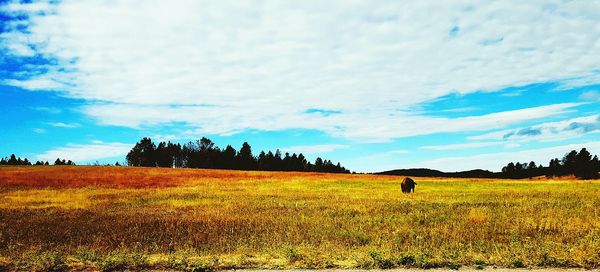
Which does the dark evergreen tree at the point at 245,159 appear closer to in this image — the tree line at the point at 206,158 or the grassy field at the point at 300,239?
the tree line at the point at 206,158

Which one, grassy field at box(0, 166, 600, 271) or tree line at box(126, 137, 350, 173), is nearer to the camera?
grassy field at box(0, 166, 600, 271)

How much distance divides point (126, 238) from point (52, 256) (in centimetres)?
406

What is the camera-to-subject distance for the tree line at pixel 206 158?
140875mm

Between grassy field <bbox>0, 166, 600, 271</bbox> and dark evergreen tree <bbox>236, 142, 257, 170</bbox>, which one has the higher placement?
dark evergreen tree <bbox>236, 142, 257, 170</bbox>

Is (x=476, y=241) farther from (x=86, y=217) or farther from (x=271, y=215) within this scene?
(x=86, y=217)

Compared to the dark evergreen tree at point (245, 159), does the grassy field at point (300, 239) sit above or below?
below

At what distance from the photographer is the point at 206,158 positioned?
461 feet

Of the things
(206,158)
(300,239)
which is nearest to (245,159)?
(206,158)

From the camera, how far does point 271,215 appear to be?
1852 centimetres

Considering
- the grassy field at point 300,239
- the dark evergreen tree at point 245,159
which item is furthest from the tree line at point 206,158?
the grassy field at point 300,239

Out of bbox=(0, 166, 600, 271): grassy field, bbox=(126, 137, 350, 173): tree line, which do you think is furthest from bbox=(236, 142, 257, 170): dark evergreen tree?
bbox=(0, 166, 600, 271): grassy field

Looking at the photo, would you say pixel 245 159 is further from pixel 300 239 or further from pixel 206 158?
pixel 300 239

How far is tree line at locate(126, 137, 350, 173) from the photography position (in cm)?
14088

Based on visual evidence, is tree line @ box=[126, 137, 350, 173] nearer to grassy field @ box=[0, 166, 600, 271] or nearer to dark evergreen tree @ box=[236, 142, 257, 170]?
dark evergreen tree @ box=[236, 142, 257, 170]
